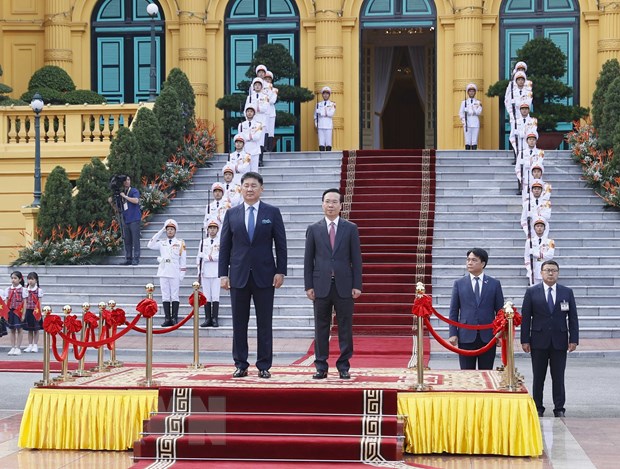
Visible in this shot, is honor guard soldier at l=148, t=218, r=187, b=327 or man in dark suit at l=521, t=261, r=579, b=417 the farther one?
honor guard soldier at l=148, t=218, r=187, b=327

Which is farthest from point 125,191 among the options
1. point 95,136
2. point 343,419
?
point 343,419

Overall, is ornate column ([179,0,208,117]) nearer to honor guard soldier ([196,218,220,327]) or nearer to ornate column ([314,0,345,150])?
ornate column ([314,0,345,150])

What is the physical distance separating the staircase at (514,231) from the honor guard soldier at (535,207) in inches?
31.1

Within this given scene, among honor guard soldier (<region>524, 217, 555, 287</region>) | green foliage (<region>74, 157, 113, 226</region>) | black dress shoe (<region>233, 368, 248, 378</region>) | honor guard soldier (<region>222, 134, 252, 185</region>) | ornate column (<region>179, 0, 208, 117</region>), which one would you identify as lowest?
black dress shoe (<region>233, 368, 248, 378</region>)

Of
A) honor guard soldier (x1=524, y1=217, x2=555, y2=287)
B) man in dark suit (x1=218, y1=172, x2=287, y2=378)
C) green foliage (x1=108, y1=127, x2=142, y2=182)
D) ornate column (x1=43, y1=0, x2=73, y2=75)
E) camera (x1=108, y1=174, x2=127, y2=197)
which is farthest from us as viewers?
ornate column (x1=43, y1=0, x2=73, y2=75)

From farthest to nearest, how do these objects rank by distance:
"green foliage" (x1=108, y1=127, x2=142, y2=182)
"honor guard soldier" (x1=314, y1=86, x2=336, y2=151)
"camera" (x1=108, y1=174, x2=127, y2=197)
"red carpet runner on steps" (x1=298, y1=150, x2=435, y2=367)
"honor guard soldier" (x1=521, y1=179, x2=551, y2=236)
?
"honor guard soldier" (x1=314, y1=86, x2=336, y2=151) < "green foliage" (x1=108, y1=127, x2=142, y2=182) < "camera" (x1=108, y1=174, x2=127, y2=197) < "honor guard soldier" (x1=521, y1=179, x2=551, y2=236) < "red carpet runner on steps" (x1=298, y1=150, x2=435, y2=367)

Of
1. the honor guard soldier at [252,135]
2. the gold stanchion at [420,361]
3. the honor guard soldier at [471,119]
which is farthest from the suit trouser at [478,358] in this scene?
the honor guard soldier at [471,119]

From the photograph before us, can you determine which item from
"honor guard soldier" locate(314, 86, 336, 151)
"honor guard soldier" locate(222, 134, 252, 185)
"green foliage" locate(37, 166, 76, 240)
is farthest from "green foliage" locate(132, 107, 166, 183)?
"honor guard soldier" locate(314, 86, 336, 151)

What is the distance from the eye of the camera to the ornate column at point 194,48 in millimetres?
32219

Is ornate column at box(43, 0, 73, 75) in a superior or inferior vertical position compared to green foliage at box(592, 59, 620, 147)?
superior

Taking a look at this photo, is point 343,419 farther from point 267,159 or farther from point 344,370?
point 267,159

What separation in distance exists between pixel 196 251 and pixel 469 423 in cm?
1365

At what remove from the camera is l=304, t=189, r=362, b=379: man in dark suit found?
12.2 metres

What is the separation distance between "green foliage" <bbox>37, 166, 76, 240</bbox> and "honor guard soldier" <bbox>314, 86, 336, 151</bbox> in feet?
24.5
